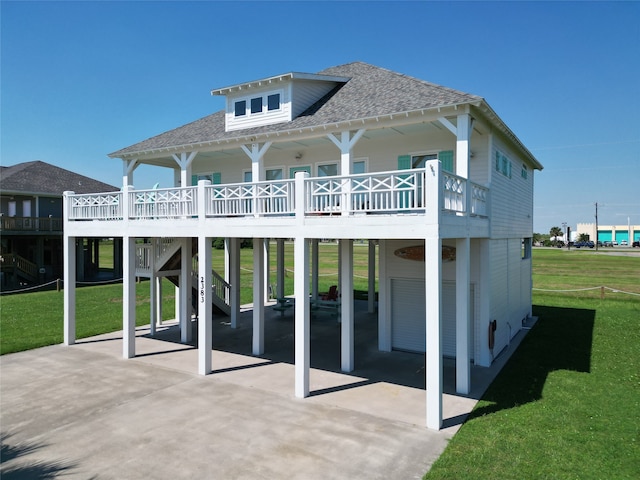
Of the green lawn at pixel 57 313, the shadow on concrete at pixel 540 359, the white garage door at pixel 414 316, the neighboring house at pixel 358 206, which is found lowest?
the shadow on concrete at pixel 540 359

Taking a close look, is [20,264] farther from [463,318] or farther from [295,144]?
[463,318]

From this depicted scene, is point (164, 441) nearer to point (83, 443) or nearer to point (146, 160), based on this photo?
point (83, 443)

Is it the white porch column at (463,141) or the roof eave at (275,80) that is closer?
the white porch column at (463,141)

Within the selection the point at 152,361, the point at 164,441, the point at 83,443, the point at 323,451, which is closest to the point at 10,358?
the point at 152,361

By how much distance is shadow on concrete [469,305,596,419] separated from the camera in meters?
9.73

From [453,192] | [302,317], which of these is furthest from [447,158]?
[302,317]

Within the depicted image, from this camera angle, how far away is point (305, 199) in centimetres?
1016

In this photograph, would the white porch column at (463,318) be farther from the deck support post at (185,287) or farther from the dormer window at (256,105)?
the deck support post at (185,287)

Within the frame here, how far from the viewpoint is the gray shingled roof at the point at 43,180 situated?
31041 millimetres

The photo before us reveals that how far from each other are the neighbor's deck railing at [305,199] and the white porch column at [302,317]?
39.9 inches

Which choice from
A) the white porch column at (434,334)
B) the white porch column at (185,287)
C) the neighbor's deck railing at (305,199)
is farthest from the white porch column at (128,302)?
the white porch column at (434,334)

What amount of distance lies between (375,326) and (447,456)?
35.7 feet

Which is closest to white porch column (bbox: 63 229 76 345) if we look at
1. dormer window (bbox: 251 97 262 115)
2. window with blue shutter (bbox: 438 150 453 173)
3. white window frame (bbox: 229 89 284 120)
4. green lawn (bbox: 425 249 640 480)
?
white window frame (bbox: 229 89 284 120)

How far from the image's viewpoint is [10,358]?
13.3 m
